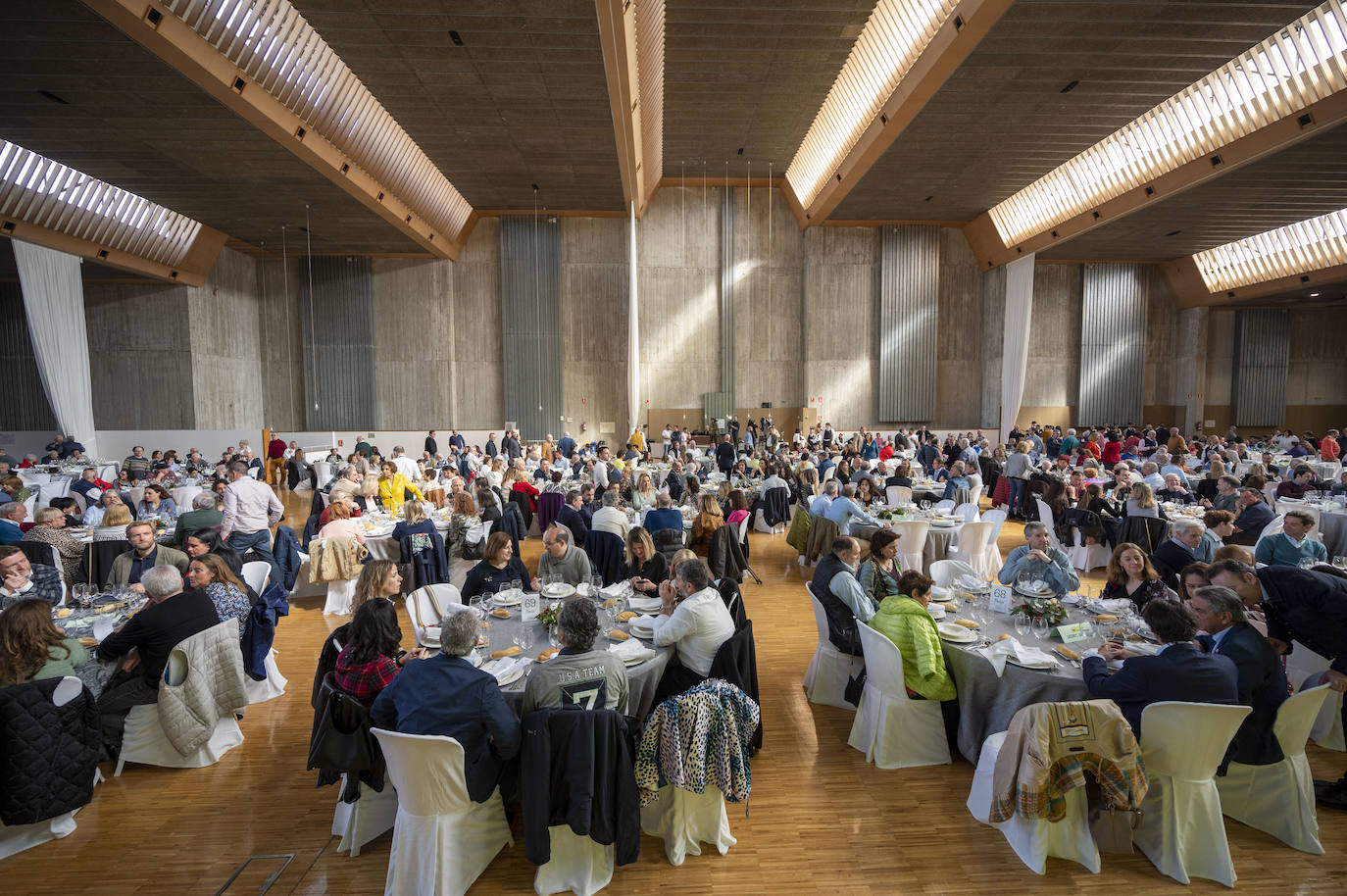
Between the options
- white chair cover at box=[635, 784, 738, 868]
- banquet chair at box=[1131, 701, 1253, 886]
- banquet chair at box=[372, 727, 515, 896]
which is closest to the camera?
banquet chair at box=[372, 727, 515, 896]

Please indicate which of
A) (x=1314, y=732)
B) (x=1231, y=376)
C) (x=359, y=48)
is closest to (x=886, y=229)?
(x=1231, y=376)

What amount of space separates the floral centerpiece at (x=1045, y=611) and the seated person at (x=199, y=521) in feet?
21.3

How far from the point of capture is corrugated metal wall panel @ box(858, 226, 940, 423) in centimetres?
1952

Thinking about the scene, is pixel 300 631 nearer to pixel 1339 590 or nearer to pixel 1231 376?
pixel 1339 590

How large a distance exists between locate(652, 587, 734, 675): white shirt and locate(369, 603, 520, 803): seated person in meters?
1.07

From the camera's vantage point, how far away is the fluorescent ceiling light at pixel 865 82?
1064cm

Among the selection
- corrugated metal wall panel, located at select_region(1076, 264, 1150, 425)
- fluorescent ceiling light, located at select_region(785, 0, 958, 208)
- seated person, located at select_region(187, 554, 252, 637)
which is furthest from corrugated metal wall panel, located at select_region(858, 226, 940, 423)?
seated person, located at select_region(187, 554, 252, 637)

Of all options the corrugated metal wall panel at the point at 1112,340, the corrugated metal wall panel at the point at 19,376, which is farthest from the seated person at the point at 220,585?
the corrugated metal wall panel at the point at 1112,340

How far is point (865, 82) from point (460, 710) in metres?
13.8

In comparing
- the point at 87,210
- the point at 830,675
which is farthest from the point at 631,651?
the point at 87,210

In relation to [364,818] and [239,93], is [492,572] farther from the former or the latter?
[239,93]

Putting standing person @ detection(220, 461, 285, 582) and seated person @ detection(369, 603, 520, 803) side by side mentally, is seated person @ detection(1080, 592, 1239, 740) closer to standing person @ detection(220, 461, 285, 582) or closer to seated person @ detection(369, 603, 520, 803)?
seated person @ detection(369, 603, 520, 803)

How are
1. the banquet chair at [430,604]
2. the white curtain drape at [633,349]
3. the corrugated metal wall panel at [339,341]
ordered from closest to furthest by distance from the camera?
1. the banquet chair at [430,604]
2. the white curtain drape at [633,349]
3. the corrugated metal wall panel at [339,341]

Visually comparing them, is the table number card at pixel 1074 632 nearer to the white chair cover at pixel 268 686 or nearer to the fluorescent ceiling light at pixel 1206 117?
the white chair cover at pixel 268 686
